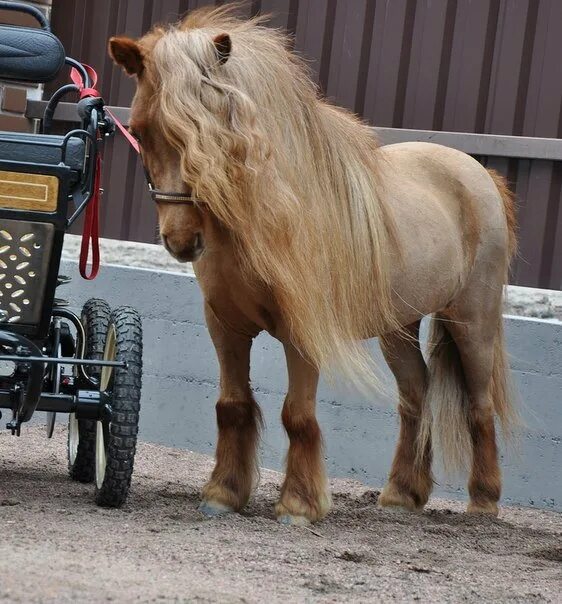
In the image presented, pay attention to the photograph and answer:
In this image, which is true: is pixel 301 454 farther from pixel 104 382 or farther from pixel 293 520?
pixel 104 382

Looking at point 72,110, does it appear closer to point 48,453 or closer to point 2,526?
point 48,453

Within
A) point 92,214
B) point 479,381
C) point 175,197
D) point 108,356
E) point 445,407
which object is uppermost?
point 175,197

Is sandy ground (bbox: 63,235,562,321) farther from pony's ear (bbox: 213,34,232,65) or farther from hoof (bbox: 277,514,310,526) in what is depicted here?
pony's ear (bbox: 213,34,232,65)

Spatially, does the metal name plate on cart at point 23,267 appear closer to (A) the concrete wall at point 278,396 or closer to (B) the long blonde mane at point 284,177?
(B) the long blonde mane at point 284,177

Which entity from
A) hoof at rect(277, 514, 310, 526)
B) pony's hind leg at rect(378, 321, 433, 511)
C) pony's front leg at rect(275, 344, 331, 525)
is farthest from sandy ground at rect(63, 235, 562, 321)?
hoof at rect(277, 514, 310, 526)

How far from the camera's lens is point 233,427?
423 centimetres

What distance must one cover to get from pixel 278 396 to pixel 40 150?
2.46m

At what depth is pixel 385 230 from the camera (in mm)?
4316

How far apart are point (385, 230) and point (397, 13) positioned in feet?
6.73

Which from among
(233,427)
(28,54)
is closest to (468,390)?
(233,427)

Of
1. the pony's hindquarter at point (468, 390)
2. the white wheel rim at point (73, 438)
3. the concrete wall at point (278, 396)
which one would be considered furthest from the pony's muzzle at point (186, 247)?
the concrete wall at point (278, 396)

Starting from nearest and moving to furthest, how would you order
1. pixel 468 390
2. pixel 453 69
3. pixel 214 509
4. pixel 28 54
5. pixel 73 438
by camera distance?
pixel 28 54, pixel 214 509, pixel 73 438, pixel 468 390, pixel 453 69

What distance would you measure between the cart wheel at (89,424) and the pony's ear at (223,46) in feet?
4.23

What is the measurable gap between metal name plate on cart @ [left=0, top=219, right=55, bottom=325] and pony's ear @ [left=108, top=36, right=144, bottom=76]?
1.92ft
